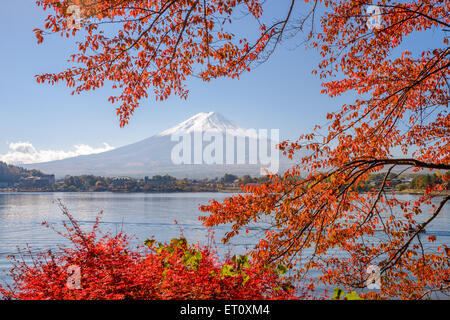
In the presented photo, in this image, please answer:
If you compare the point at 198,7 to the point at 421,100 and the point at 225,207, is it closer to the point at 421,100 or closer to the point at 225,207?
the point at 225,207

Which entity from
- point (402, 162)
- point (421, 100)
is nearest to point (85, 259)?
point (402, 162)

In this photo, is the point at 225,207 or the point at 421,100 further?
the point at 421,100

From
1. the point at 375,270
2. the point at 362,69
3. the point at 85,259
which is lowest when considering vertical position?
the point at 375,270

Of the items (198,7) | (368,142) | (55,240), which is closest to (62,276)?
(198,7)

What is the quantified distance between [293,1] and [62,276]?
4605mm

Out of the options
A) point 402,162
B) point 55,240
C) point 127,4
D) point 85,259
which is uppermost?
point 127,4

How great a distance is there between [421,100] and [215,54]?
3.68 meters

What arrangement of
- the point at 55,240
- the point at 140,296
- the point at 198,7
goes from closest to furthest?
the point at 140,296
the point at 198,7
the point at 55,240

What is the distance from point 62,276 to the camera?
4031 millimetres

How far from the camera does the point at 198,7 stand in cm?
A: 505

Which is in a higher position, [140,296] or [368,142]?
[368,142]
